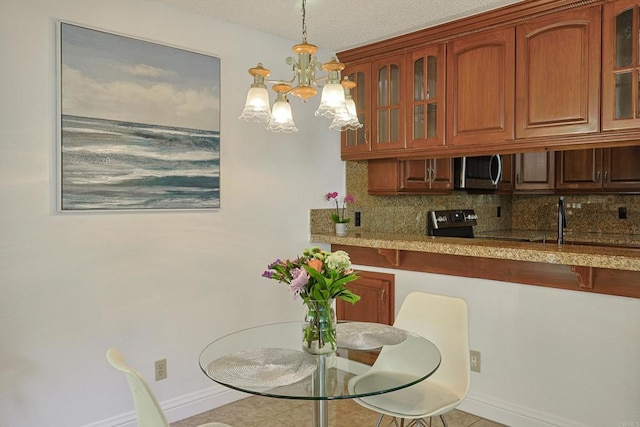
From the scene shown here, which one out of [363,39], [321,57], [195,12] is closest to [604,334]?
[363,39]

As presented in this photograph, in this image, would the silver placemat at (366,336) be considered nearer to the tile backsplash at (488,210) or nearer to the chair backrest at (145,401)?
the chair backrest at (145,401)

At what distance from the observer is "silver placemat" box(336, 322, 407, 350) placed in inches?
76.8

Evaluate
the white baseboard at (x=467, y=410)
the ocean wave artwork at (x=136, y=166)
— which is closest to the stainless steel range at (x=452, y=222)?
the white baseboard at (x=467, y=410)

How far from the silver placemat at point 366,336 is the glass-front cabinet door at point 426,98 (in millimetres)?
1502

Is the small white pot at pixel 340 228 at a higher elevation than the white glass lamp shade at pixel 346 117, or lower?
lower

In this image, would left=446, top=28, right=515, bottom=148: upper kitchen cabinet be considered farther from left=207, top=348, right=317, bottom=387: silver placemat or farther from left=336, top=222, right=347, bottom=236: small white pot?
left=207, top=348, right=317, bottom=387: silver placemat

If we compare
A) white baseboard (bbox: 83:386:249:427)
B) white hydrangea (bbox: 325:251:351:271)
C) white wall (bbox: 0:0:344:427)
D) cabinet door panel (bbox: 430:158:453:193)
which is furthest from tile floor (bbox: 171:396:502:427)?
cabinet door panel (bbox: 430:158:453:193)

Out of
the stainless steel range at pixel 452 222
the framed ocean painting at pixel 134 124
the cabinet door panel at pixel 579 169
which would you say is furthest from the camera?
the cabinet door panel at pixel 579 169

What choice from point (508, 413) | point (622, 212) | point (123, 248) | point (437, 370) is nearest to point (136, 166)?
point (123, 248)

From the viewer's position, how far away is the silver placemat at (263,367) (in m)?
1.56

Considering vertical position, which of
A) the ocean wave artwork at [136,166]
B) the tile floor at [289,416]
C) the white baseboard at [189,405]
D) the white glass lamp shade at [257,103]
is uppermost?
the white glass lamp shade at [257,103]

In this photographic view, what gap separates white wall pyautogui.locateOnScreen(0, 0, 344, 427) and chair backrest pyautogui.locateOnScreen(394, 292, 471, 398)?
1.23 meters

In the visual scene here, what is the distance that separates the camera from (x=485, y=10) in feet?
9.41

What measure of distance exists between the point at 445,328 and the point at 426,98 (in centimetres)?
162
